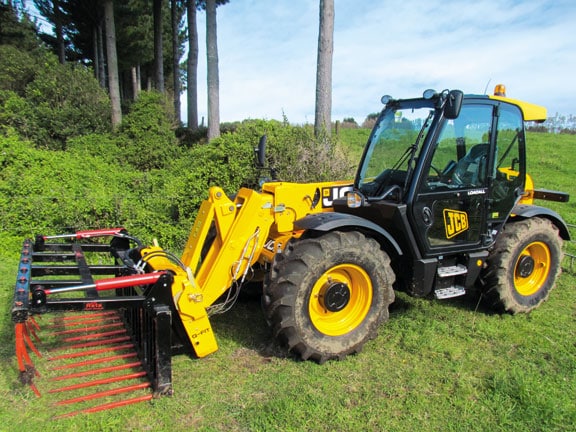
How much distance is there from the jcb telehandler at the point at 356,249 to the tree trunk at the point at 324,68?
188 inches

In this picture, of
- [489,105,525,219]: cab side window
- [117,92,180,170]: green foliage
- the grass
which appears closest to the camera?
the grass

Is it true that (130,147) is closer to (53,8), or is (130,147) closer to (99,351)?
(99,351)

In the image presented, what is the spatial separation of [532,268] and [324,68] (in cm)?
617

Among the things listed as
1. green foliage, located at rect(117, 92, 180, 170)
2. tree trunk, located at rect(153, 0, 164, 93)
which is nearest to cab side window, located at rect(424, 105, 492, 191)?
green foliage, located at rect(117, 92, 180, 170)

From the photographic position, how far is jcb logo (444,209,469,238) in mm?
4359

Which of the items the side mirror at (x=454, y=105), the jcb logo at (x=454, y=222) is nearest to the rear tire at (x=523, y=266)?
the jcb logo at (x=454, y=222)

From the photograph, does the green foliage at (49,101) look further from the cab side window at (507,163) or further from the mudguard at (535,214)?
the mudguard at (535,214)

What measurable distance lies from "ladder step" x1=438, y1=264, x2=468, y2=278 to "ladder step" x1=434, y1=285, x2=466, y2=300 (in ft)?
0.55

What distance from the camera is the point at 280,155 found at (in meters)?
8.25

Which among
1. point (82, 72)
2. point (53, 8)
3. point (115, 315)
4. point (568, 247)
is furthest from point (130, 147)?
point (53, 8)

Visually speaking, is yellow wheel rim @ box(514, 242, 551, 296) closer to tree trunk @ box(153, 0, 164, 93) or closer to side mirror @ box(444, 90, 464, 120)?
side mirror @ box(444, 90, 464, 120)

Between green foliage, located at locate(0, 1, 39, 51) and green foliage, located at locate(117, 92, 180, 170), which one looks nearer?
green foliage, located at locate(117, 92, 180, 170)

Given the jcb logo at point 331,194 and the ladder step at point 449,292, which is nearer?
the ladder step at point 449,292

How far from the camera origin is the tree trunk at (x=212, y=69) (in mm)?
12984
